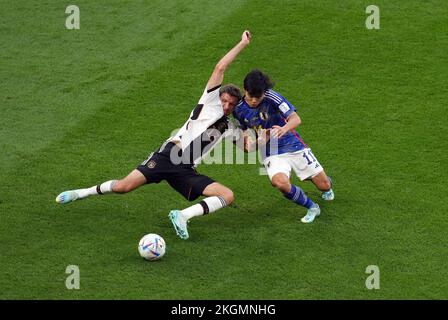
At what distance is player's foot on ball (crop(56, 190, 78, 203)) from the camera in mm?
9938

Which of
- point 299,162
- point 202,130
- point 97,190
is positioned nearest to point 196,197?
point 202,130

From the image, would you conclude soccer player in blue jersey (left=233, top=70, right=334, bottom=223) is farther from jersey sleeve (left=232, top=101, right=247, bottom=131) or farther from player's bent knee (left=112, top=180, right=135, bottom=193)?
player's bent knee (left=112, top=180, right=135, bottom=193)

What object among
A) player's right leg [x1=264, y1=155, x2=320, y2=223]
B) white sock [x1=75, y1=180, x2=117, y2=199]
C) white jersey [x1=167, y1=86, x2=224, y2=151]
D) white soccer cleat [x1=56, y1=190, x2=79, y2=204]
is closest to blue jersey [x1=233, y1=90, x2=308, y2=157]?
player's right leg [x1=264, y1=155, x2=320, y2=223]

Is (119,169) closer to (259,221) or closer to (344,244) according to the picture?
(259,221)

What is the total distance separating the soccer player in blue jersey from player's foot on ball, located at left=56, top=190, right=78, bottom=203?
1.98m

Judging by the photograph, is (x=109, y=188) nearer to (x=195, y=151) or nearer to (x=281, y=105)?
(x=195, y=151)

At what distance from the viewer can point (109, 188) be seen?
987 centimetres

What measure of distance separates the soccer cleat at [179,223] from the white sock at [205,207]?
6 centimetres

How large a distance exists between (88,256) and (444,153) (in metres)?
4.78

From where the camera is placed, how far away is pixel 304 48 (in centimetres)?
1368

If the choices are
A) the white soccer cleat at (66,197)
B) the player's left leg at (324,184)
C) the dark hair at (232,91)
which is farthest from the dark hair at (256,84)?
the white soccer cleat at (66,197)

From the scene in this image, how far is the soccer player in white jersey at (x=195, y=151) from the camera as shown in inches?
379

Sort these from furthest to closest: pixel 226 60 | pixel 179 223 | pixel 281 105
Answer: pixel 281 105, pixel 226 60, pixel 179 223

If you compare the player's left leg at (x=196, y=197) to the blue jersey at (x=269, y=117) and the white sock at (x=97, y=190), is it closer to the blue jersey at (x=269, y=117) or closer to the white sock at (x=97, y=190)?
the white sock at (x=97, y=190)
